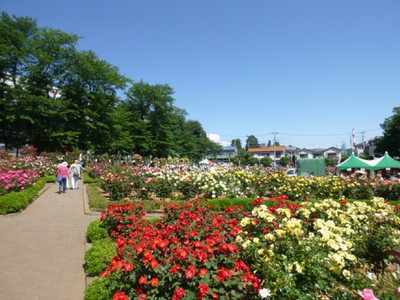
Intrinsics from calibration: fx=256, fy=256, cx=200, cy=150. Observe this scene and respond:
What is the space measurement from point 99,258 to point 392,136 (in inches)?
2019

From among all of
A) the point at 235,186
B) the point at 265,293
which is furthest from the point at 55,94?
the point at 265,293

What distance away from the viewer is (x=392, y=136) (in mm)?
42781

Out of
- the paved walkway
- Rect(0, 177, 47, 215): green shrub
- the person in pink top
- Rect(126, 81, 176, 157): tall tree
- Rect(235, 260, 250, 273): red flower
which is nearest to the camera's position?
Rect(235, 260, 250, 273): red flower

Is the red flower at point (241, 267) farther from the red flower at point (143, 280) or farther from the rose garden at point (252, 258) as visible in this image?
the red flower at point (143, 280)

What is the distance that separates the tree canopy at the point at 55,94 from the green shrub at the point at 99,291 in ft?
90.4

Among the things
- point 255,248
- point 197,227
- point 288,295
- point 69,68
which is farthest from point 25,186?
point 69,68

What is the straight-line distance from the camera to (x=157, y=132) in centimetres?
4003

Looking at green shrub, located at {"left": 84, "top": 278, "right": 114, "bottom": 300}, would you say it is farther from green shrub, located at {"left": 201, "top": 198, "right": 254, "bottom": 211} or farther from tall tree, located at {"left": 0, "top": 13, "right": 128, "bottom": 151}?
tall tree, located at {"left": 0, "top": 13, "right": 128, "bottom": 151}

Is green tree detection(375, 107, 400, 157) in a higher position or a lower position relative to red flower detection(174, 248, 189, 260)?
higher

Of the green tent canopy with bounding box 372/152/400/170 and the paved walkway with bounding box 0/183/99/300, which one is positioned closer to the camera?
the paved walkway with bounding box 0/183/99/300

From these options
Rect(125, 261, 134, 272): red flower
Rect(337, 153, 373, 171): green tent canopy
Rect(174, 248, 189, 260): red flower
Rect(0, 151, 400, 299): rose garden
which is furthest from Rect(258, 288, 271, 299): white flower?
Rect(337, 153, 373, 171): green tent canopy

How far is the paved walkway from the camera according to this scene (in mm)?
4137

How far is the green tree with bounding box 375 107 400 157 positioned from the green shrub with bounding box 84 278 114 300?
1977 inches

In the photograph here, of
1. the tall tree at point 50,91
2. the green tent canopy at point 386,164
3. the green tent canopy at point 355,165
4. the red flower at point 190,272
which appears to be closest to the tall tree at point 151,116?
the tall tree at point 50,91
